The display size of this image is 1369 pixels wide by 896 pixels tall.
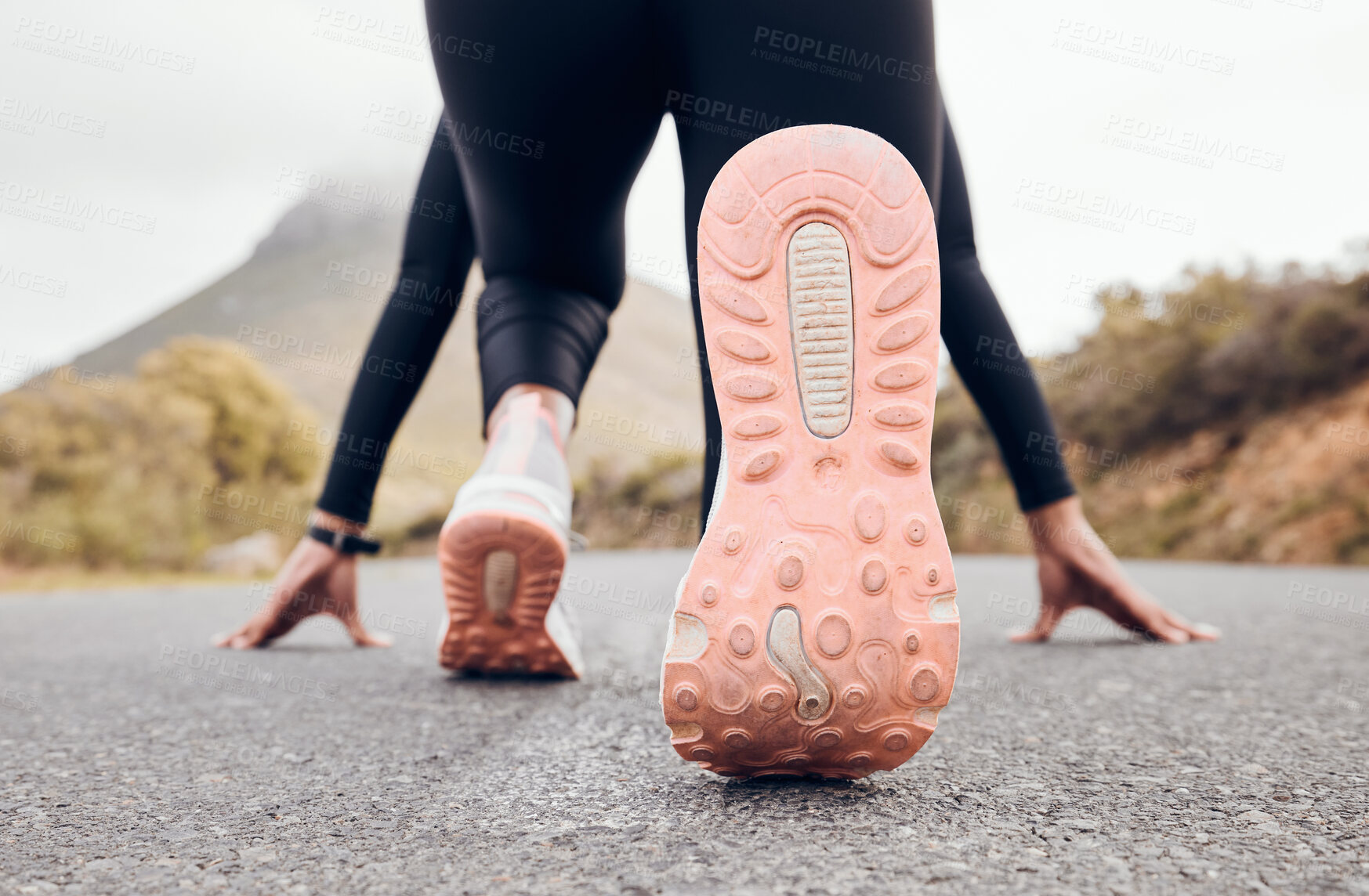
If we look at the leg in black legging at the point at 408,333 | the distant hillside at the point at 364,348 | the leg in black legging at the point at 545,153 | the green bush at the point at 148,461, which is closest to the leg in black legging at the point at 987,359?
the distant hillside at the point at 364,348

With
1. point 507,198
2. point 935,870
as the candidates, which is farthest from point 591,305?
point 935,870

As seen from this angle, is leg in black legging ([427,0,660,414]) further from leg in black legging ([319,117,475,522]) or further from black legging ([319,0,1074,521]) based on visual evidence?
leg in black legging ([319,117,475,522])

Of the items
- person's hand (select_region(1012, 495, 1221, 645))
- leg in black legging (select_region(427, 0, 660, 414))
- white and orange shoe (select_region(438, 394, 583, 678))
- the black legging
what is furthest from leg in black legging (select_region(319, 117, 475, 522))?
person's hand (select_region(1012, 495, 1221, 645))

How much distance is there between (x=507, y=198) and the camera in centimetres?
123

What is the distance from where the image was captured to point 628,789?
2.71 ft

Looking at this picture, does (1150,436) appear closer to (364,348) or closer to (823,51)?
(364,348)

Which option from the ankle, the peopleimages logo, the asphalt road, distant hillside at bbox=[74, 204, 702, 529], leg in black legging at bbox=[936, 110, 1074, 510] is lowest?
the asphalt road

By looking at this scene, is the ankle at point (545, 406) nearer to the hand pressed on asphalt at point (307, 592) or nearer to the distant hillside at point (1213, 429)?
the hand pressed on asphalt at point (307, 592)

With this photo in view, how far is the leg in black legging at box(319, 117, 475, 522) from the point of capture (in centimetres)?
163

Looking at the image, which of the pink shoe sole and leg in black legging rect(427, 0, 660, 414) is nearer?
leg in black legging rect(427, 0, 660, 414)

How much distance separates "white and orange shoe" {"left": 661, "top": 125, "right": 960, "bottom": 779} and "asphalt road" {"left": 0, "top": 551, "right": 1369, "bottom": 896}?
0.27 feet

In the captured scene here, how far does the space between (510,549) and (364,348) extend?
638 millimetres

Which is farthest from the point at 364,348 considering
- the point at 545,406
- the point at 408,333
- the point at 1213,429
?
the point at 1213,429

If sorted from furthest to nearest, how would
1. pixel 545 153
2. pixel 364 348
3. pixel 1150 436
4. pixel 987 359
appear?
pixel 1150 436 → pixel 364 348 → pixel 987 359 → pixel 545 153
